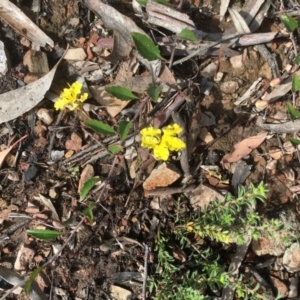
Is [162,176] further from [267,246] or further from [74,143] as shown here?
[267,246]

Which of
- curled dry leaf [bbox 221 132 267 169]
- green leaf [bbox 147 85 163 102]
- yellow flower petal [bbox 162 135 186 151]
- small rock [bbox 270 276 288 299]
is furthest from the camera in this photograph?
curled dry leaf [bbox 221 132 267 169]

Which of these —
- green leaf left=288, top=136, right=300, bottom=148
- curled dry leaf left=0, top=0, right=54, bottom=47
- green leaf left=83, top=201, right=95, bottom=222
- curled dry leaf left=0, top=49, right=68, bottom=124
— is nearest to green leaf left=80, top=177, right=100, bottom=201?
green leaf left=83, top=201, right=95, bottom=222

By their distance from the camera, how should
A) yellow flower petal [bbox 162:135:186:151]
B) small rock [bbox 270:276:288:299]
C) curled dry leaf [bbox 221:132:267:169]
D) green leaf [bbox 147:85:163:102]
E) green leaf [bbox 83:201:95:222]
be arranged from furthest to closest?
curled dry leaf [bbox 221:132:267:169], small rock [bbox 270:276:288:299], green leaf [bbox 147:85:163:102], green leaf [bbox 83:201:95:222], yellow flower petal [bbox 162:135:186:151]

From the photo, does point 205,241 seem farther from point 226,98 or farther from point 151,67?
point 151,67

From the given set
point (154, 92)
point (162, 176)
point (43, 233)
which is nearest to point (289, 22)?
point (154, 92)

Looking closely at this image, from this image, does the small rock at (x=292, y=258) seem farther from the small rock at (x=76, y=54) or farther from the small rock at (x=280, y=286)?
the small rock at (x=76, y=54)

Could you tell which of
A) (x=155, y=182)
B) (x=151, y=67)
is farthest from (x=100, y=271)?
(x=151, y=67)

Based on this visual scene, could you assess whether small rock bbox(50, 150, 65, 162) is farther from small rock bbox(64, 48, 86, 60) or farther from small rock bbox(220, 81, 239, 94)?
small rock bbox(220, 81, 239, 94)
